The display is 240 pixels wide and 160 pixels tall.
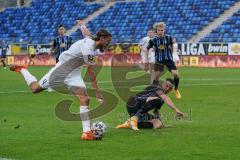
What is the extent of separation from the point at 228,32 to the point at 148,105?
122ft

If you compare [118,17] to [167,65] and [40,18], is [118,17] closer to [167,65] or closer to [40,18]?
[40,18]

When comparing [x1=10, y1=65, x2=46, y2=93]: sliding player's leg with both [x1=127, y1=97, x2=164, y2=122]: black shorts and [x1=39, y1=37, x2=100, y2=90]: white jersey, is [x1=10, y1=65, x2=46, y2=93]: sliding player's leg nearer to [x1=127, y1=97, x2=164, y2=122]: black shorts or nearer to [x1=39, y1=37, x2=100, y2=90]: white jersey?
[x1=39, y1=37, x2=100, y2=90]: white jersey

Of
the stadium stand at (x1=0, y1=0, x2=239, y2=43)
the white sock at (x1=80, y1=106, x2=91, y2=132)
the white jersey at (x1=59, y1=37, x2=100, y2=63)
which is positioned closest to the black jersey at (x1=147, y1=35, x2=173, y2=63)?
the white jersey at (x1=59, y1=37, x2=100, y2=63)

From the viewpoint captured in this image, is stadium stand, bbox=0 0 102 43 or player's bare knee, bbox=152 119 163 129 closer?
player's bare knee, bbox=152 119 163 129

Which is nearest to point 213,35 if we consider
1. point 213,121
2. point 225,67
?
point 225,67

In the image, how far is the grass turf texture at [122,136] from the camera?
1015 cm

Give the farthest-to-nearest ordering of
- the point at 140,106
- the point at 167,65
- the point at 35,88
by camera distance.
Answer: the point at 167,65, the point at 140,106, the point at 35,88

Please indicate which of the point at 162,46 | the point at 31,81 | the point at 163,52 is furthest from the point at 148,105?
the point at 163,52

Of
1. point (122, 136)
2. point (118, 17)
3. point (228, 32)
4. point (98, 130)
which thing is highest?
point (118, 17)

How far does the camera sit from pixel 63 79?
41.4 ft

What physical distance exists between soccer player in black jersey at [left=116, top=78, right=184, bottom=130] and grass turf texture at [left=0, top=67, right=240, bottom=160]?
0.27 m

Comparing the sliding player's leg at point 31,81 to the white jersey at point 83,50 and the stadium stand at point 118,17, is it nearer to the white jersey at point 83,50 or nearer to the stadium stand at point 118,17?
the white jersey at point 83,50

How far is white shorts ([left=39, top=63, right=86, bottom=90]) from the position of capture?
1247 centimetres

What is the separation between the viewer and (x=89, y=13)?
62781 millimetres
